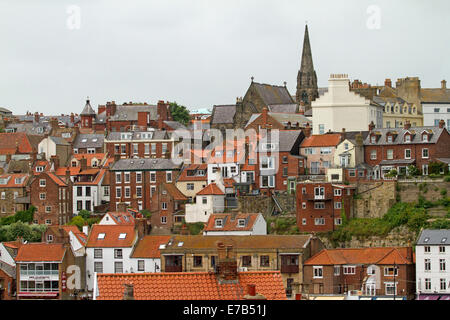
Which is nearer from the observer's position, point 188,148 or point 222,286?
point 222,286

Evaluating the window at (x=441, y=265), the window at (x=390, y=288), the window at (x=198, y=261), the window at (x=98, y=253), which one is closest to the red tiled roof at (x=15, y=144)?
the window at (x=98, y=253)

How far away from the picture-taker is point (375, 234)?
147 ft

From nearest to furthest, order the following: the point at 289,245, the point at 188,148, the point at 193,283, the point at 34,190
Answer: the point at 193,283, the point at 289,245, the point at 34,190, the point at 188,148

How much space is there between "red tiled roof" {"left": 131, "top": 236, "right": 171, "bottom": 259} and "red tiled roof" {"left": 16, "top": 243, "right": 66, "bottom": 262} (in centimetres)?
352

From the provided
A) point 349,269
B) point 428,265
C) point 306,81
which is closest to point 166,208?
point 349,269

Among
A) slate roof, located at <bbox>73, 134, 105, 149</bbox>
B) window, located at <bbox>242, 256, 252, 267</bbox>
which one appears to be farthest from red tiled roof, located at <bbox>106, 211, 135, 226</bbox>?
slate roof, located at <bbox>73, 134, 105, 149</bbox>

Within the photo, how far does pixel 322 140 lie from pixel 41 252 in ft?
61.3

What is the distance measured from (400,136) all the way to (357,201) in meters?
5.76

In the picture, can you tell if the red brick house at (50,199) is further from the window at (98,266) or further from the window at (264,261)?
the window at (264,261)

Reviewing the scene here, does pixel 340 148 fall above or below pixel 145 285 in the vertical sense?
above

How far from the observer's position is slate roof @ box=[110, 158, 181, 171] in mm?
55750

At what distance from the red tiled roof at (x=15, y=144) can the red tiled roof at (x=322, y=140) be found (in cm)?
2091
